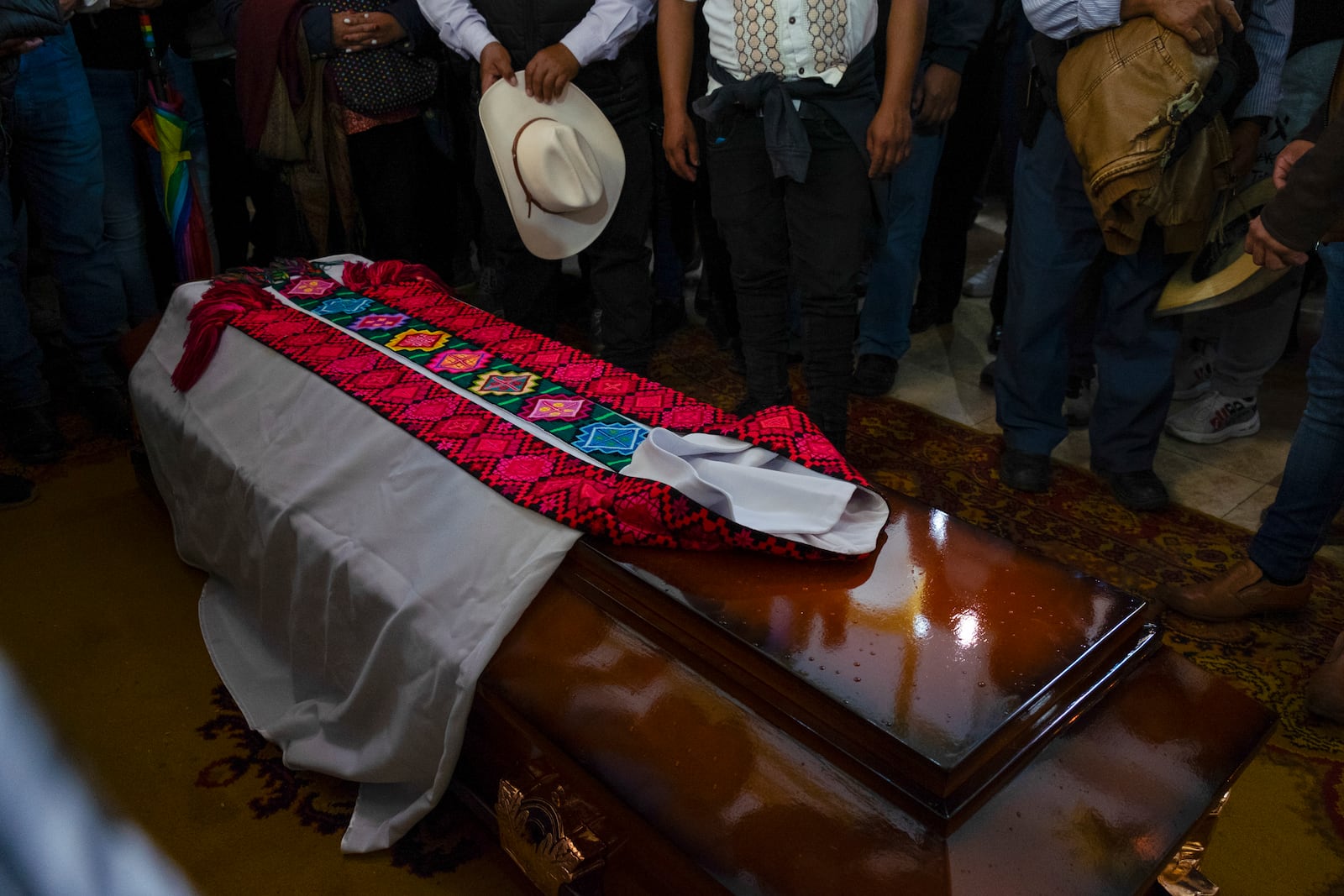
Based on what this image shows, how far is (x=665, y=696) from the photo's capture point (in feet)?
3.76

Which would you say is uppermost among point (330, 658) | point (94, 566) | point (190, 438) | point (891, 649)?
point (891, 649)

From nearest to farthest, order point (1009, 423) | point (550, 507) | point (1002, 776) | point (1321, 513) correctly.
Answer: point (1002, 776), point (550, 507), point (1321, 513), point (1009, 423)

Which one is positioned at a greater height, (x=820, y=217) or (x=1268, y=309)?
(x=820, y=217)

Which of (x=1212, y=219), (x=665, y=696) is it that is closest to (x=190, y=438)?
(x=665, y=696)

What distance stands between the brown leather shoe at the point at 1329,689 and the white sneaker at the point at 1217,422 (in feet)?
3.60

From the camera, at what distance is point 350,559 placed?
1.50 meters

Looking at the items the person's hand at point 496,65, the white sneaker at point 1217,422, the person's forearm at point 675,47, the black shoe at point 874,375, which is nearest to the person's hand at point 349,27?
the person's hand at point 496,65

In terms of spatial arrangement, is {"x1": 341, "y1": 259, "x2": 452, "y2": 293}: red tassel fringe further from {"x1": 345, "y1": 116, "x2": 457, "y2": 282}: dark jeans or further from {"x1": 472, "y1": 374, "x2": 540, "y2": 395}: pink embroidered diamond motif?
{"x1": 345, "y1": 116, "x2": 457, "y2": 282}: dark jeans

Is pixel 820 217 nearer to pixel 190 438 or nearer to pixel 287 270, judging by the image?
pixel 287 270

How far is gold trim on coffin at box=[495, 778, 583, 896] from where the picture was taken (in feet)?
3.65

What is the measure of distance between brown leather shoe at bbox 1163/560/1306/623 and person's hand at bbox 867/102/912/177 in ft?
3.74

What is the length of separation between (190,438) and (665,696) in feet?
4.21

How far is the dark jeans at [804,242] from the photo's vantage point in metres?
2.25

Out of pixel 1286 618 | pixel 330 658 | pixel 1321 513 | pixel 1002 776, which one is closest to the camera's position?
pixel 1002 776
